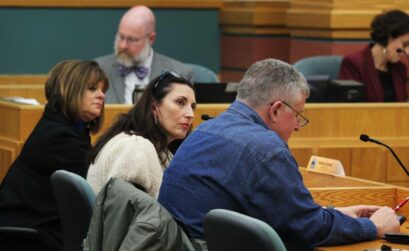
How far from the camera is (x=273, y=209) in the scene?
3.75m

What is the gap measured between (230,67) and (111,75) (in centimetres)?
232

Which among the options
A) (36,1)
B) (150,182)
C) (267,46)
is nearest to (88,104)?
(150,182)

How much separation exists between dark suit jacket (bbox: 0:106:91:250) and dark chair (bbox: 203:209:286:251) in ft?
5.80

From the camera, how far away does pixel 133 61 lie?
748cm

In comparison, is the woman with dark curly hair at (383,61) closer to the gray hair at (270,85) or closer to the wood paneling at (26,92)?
the wood paneling at (26,92)

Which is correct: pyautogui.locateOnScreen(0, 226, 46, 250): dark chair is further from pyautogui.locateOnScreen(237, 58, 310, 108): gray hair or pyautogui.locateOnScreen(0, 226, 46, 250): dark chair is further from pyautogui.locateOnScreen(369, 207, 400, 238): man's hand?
pyautogui.locateOnScreen(369, 207, 400, 238): man's hand

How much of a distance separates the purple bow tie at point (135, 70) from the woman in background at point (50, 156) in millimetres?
2012

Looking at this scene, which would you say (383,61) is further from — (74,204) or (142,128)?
(74,204)

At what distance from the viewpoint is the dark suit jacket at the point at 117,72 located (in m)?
7.23

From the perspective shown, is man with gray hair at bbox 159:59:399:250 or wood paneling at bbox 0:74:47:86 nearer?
man with gray hair at bbox 159:59:399:250

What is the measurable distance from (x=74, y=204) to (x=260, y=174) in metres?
0.77

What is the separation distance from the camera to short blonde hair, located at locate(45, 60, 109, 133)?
5.26 meters

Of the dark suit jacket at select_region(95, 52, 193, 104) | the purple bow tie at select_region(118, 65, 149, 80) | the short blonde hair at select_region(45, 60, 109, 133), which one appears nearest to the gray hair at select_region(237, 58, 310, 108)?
the short blonde hair at select_region(45, 60, 109, 133)

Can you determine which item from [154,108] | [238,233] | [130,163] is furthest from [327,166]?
[238,233]
